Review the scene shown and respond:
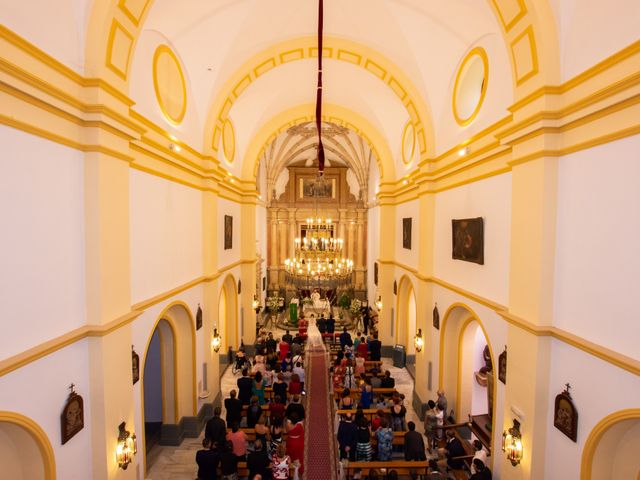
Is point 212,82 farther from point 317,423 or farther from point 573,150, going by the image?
point 317,423

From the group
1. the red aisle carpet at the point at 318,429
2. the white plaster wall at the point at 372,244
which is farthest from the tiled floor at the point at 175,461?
the white plaster wall at the point at 372,244

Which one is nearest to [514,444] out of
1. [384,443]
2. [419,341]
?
[384,443]

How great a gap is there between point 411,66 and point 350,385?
9151mm

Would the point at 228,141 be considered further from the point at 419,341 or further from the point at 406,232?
the point at 419,341

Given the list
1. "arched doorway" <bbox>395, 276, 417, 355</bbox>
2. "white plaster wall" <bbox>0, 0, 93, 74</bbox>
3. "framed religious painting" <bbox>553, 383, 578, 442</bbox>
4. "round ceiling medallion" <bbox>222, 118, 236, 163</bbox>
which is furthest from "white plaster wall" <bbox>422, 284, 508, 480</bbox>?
"round ceiling medallion" <bbox>222, 118, 236, 163</bbox>

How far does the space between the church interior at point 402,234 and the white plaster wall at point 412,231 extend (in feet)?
0.52

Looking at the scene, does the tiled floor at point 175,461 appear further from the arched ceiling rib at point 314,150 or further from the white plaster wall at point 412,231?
the arched ceiling rib at point 314,150

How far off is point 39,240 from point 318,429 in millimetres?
8066

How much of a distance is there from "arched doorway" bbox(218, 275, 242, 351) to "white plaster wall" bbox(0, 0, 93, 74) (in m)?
9.44

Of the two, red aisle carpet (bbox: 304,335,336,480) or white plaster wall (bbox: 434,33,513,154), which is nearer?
white plaster wall (bbox: 434,33,513,154)

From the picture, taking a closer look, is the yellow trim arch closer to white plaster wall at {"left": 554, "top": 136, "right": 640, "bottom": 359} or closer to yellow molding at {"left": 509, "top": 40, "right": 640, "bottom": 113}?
yellow molding at {"left": 509, "top": 40, "right": 640, "bottom": 113}

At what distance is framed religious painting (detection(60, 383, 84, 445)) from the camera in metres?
4.38

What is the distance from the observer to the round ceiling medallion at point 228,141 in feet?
40.5

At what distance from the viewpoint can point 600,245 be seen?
13.7 ft
